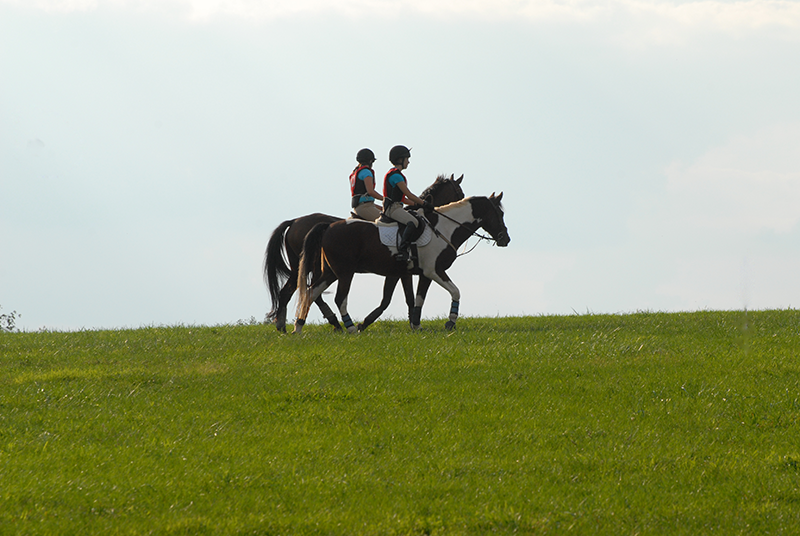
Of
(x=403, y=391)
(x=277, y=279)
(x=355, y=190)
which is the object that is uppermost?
(x=355, y=190)

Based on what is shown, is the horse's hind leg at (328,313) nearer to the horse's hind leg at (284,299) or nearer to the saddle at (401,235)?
the horse's hind leg at (284,299)

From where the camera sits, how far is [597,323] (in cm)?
1838

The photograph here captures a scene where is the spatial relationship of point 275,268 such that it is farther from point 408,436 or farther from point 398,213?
point 408,436

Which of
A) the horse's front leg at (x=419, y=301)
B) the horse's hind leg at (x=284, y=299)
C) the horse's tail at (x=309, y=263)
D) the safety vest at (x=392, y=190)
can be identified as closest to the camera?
the horse's tail at (x=309, y=263)

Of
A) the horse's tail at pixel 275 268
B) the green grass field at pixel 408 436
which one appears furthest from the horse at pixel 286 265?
the green grass field at pixel 408 436

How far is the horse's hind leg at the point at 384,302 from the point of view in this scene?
17141 mm

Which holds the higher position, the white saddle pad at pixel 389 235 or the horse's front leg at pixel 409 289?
the white saddle pad at pixel 389 235

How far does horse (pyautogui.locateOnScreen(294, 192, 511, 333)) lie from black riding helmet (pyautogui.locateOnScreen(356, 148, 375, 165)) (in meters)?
1.46

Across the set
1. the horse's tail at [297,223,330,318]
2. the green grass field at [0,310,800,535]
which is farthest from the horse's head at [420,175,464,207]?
the green grass field at [0,310,800,535]

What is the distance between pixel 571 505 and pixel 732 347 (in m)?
8.20

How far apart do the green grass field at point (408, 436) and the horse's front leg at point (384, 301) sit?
1.65 m

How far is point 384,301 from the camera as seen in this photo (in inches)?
681

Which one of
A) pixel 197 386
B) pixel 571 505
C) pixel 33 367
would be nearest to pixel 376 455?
pixel 571 505

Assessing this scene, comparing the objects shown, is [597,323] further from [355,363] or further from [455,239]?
[355,363]
